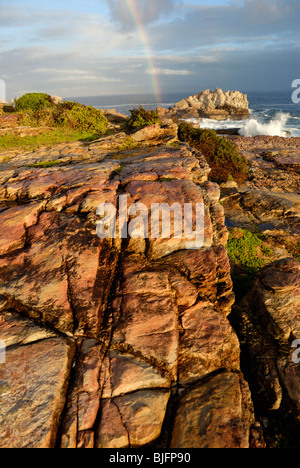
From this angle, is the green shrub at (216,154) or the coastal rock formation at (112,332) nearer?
the coastal rock formation at (112,332)

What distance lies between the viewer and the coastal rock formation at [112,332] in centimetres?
413

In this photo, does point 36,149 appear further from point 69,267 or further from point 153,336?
point 153,336

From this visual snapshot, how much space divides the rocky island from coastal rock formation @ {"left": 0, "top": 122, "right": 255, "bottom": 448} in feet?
0.08

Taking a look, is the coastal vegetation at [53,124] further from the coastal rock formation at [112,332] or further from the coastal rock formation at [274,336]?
the coastal rock formation at [274,336]

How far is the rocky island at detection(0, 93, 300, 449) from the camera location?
165 inches

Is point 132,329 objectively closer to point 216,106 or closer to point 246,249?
point 246,249

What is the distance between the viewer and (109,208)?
25.2 feet

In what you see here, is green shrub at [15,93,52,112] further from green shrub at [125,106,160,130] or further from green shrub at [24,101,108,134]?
green shrub at [125,106,160,130]

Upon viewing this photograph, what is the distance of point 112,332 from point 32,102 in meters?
26.2

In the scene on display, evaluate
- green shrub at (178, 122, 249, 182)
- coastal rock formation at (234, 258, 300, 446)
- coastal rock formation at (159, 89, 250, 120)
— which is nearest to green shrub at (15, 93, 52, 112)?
A: green shrub at (178, 122, 249, 182)

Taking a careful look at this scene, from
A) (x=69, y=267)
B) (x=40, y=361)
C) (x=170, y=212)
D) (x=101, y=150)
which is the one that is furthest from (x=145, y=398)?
(x=101, y=150)

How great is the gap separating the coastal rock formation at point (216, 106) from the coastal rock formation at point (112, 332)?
75.2m

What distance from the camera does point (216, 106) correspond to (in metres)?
81.9

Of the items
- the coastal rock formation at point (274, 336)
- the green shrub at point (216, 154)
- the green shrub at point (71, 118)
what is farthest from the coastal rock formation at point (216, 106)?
the coastal rock formation at point (274, 336)
